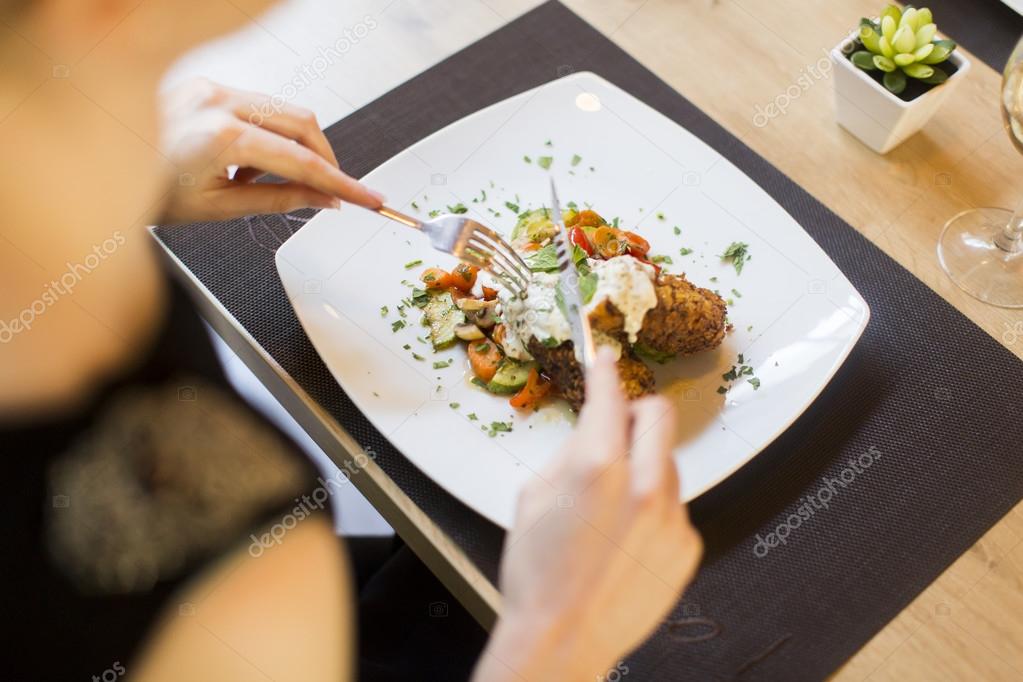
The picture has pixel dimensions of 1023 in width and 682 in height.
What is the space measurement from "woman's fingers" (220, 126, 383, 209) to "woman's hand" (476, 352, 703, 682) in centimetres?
52

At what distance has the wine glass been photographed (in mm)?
1560

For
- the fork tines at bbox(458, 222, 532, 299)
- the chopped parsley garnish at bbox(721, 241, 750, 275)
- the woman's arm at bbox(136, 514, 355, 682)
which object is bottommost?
the woman's arm at bbox(136, 514, 355, 682)

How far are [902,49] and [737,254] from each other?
45 cm

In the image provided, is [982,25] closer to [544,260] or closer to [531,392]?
[544,260]

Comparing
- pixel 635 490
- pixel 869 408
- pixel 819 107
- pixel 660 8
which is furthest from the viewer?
pixel 660 8

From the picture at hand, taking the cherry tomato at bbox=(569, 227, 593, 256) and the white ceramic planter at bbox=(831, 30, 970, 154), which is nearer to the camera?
the cherry tomato at bbox=(569, 227, 593, 256)

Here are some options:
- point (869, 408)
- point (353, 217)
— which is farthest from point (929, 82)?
point (353, 217)

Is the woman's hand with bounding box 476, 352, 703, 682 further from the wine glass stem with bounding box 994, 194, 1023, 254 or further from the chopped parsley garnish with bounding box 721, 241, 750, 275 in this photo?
the wine glass stem with bounding box 994, 194, 1023, 254

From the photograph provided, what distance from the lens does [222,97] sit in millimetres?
1381

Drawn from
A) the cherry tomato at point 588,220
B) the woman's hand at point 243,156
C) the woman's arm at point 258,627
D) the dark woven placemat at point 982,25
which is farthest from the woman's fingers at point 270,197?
the dark woven placemat at point 982,25

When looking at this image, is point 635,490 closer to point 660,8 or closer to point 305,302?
point 305,302

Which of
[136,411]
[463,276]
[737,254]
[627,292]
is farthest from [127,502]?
[737,254]

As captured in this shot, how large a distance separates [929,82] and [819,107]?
0.20 meters

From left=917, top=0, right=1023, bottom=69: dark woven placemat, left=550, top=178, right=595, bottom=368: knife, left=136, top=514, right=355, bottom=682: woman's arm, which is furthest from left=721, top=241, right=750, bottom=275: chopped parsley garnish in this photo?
left=917, top=0, right=1023, bottom=69: dark woven placemat
